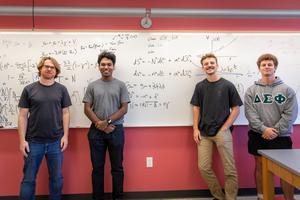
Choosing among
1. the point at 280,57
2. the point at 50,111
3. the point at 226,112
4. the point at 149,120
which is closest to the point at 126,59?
the point at 149,120

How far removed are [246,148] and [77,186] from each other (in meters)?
1.95

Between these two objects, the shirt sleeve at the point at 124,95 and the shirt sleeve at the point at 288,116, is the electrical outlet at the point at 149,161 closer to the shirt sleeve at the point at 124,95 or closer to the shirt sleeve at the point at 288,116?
the shirt sleeve at the point at 124,95

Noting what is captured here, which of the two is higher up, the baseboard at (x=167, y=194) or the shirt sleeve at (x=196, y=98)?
the shirt sleeve at (x=196, y=98)

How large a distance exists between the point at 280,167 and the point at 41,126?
1.99 metres

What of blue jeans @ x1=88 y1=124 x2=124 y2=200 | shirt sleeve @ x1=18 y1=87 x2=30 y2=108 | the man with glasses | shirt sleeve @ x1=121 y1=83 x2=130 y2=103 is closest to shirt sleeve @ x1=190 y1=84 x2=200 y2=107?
shirt sleeve @ x1=121 y1=83 x2=130 y2=103

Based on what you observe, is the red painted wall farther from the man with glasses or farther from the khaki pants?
the man with glasses

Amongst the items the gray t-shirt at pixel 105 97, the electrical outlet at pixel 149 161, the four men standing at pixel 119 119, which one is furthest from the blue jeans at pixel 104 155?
the electrical outlet at pixel 149 161

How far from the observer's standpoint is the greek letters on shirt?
280cm

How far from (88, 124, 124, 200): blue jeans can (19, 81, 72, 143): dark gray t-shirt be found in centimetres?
40

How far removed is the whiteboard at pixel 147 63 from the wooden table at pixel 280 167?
1033 millimetres

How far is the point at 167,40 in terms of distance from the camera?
3.21 metres

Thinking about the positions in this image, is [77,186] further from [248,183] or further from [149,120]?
[248,183]

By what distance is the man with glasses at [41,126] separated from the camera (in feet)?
8.66

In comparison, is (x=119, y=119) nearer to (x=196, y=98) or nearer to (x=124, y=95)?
(x=124, y=95)
